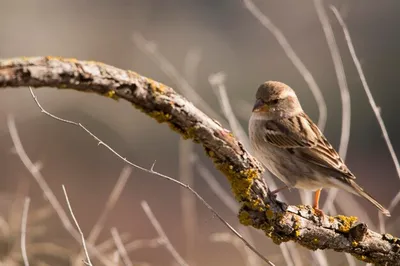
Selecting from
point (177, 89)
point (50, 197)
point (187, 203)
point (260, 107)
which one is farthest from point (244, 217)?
point (177, 89)

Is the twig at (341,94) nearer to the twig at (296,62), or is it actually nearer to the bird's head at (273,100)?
the twig at (296,62)

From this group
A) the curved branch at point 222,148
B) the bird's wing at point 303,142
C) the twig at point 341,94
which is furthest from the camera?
the bird's wing at point 303,142

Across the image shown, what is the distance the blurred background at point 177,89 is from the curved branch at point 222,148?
4009 mm

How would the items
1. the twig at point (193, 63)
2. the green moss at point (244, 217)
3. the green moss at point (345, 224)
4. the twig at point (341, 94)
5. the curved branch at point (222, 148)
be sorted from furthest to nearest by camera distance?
the twig at point (193, 63)
the twig at point (341, 94)
the green moss at point (345, 224)
the green moss at point (244, 217)
the curved branch at point (222, 148)

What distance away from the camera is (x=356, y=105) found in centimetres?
1606

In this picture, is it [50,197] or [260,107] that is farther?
[260,107]

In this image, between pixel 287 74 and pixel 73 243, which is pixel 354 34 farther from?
pixel 73 243

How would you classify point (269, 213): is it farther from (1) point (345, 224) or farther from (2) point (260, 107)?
(2) point (260, 107)

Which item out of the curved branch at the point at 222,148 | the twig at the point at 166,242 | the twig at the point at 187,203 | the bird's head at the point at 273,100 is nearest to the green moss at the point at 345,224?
the curved branch at the point at 222,148

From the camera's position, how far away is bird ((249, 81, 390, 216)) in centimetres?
477

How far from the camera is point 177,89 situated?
1232 cm

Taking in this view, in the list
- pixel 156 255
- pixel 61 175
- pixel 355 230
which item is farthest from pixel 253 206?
pixel 61 175

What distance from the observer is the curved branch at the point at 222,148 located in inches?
106

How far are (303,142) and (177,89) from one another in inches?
295
